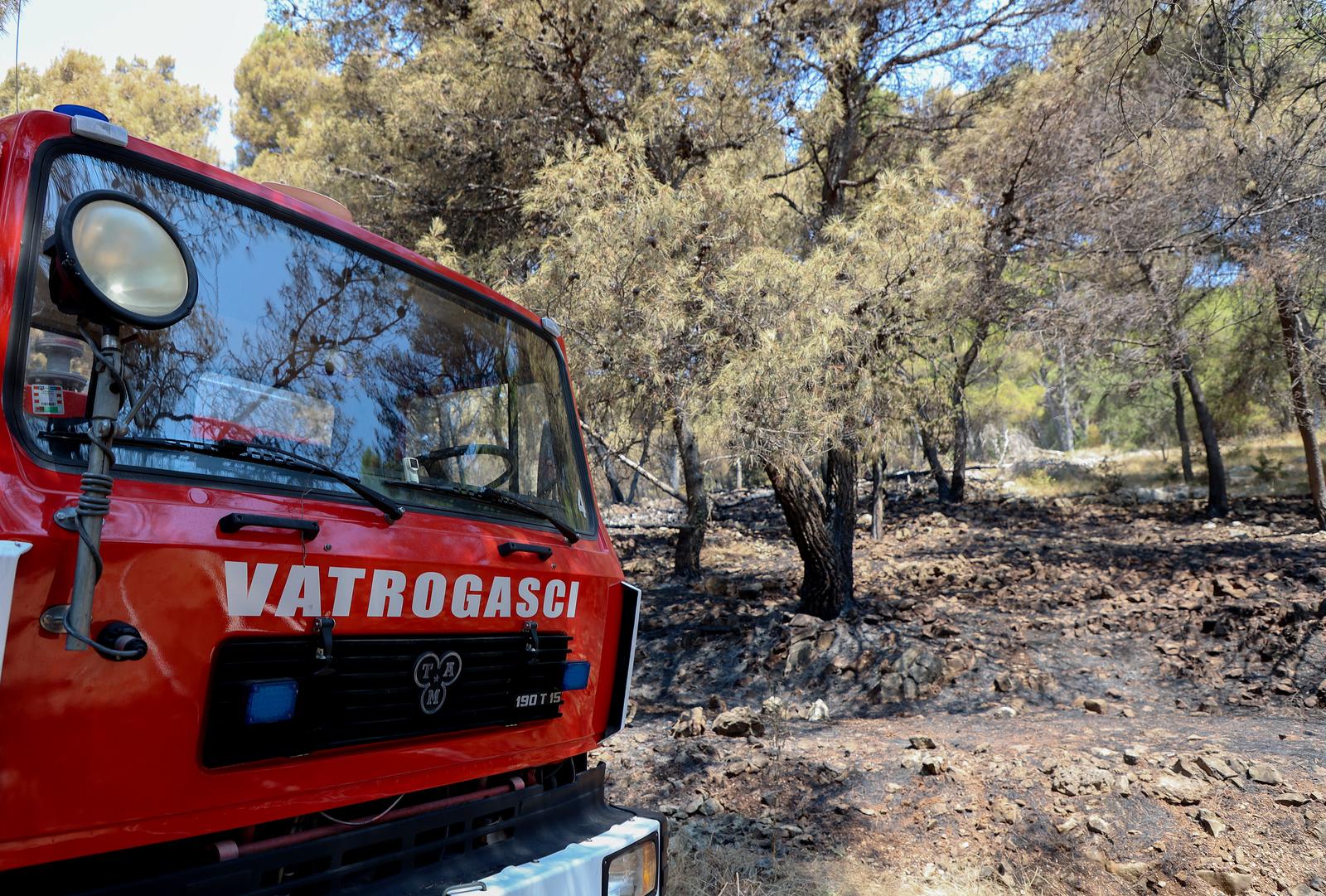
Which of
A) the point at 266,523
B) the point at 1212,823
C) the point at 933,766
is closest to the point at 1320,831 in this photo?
the point at 1212,823

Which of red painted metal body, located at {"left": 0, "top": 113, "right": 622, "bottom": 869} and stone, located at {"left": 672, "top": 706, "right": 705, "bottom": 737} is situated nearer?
red painted metal body, located at {"left": 0, "top": 113, "right": 622, "bottom": 869}

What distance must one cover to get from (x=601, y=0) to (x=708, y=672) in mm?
6489

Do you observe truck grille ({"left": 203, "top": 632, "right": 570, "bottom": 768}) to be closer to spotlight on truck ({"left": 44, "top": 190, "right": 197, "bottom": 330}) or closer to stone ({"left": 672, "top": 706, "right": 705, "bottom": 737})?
spotlight on truck ({"left": 44, "top": 190, "right": 197, "bottom": 330})

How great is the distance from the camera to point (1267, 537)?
38.5ft

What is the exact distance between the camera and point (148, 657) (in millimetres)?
1597

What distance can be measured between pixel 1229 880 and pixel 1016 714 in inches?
114

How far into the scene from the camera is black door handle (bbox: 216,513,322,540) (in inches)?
68.1

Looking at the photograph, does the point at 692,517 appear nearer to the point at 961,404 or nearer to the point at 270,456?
the point at 961,404

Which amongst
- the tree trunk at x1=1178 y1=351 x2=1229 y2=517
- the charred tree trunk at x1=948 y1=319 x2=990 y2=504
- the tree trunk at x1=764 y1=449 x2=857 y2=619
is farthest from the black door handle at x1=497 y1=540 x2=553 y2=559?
the tree trunk at x1=1178 y1=351 x2=1229 y2=517

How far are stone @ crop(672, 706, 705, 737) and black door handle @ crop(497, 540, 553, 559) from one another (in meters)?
3.81

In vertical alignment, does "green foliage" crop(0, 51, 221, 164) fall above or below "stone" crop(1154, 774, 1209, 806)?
above

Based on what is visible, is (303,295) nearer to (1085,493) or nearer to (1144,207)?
(1144,207)

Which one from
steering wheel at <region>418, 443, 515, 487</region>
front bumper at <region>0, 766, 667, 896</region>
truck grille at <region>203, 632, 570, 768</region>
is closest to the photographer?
front bumper at <region>0, 766, 667, 896</region>

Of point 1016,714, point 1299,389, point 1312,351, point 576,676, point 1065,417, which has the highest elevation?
point 1065,417
